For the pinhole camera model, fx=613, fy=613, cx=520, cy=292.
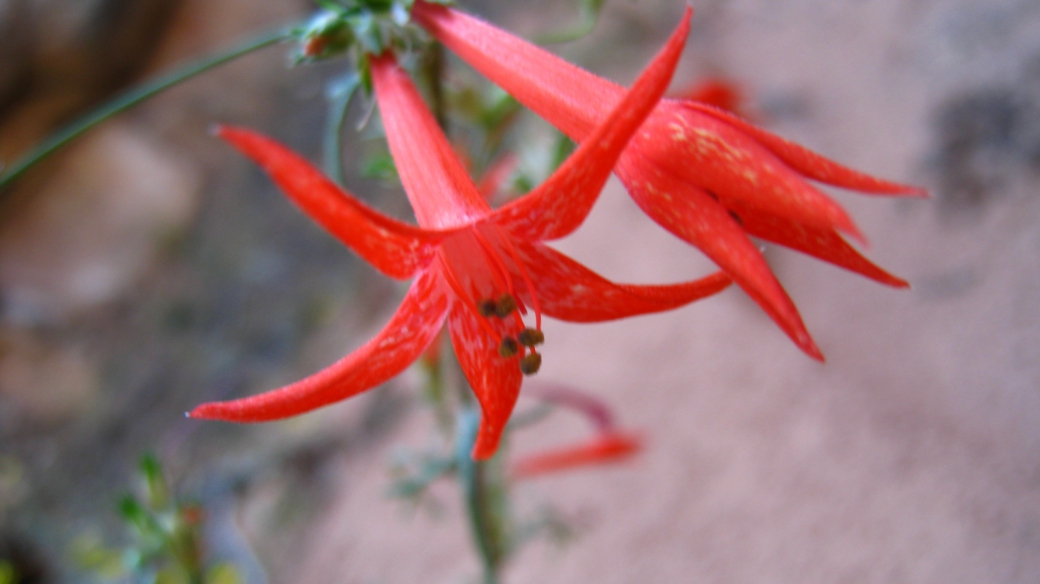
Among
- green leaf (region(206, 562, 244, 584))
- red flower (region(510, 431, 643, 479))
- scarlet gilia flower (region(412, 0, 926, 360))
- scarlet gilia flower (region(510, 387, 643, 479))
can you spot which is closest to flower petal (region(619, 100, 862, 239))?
scarlet gilia flower (region(412, 0, 926, 360))

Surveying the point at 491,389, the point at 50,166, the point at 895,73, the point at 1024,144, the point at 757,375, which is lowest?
the point at 757,375

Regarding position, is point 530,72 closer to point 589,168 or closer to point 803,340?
point 589,168

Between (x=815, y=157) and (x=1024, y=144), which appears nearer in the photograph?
(x=815, y=157)

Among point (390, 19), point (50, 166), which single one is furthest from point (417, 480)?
point (50, 166)

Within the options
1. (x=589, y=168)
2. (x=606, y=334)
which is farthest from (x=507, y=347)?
(x=606, y=334)

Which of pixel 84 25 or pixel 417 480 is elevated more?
pixel 84 25

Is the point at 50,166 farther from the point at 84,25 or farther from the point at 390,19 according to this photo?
the point at 390,19

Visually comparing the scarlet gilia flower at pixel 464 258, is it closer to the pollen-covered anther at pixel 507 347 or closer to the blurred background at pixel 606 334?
the pollen-covered anther at pixel 507 347
